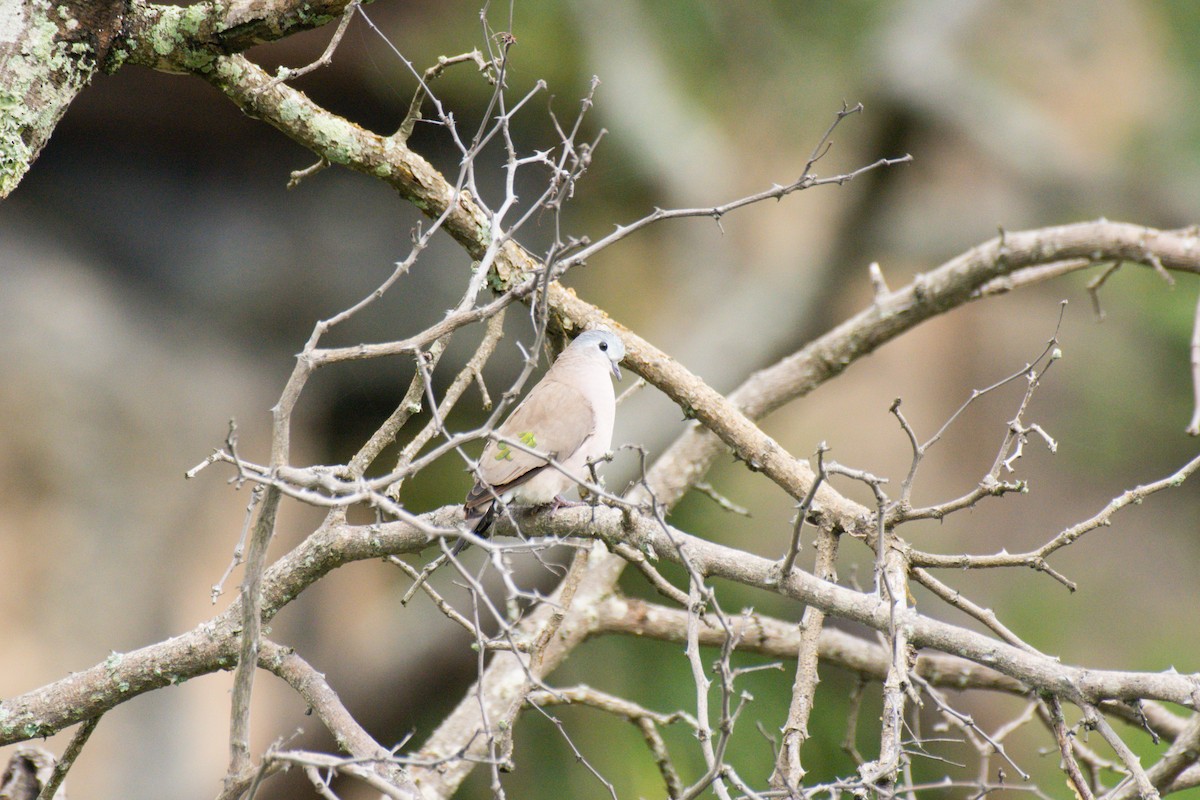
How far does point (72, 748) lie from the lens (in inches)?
89.6

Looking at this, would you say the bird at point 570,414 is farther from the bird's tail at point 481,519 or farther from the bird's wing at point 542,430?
the bird's tail at point 481,519

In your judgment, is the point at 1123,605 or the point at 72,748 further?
the point at 1123,605

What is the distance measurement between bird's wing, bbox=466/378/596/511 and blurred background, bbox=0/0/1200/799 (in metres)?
2.84

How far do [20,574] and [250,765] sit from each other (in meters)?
4.05

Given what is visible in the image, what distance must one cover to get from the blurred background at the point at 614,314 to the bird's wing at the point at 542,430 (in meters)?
2.84

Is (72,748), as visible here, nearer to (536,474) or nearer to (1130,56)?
(536,474)

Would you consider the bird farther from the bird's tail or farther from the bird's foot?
the bird's tail

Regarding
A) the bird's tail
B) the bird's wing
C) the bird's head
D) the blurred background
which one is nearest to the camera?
the bird's tail

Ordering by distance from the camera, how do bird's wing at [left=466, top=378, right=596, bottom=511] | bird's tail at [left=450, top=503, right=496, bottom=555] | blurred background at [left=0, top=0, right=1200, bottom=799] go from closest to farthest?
bird's tail at [left=450, top=503, right=496, bottom=555]
bird's wing at [left=466, top=378, right=596, bottom=511]
blurred background at [left=0, top=0, right=1200, bottom=799]

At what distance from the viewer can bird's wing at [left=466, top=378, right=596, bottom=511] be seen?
97.0 inches

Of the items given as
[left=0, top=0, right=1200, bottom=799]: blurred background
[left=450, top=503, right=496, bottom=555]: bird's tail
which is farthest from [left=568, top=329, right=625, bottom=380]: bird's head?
[left=0, top=0, right=1200, bottom=799]: blurred background

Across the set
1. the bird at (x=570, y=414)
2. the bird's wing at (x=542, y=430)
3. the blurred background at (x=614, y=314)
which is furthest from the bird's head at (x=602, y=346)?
the blurred background at (x=614, y=314)

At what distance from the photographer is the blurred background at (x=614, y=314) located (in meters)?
Answer: 5.52

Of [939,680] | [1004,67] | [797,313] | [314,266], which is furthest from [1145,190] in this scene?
[314,266]
